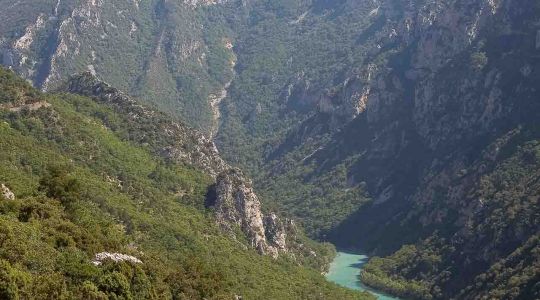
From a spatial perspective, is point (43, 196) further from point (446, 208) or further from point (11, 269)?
point (446, 208)

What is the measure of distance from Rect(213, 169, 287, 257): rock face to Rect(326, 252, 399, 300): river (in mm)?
16831

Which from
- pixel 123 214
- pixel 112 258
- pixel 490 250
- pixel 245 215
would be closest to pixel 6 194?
pixel 112 258

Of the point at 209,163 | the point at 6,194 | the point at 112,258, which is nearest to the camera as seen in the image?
the point at 112,258

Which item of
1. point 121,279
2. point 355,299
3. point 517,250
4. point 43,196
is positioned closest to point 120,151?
point 355,299

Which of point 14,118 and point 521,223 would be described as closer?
point 14,118

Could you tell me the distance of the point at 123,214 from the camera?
106125mm

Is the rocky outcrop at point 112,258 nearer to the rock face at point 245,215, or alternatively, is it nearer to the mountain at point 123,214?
the mountain at point 123,214

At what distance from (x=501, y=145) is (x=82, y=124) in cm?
10339

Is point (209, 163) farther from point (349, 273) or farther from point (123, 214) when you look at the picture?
point (123, 214)

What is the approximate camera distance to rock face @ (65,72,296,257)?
498 ft

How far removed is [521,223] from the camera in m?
147

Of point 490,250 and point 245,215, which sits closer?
point 490,250

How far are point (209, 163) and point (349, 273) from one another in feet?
142

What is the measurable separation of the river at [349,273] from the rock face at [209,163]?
17570mm
